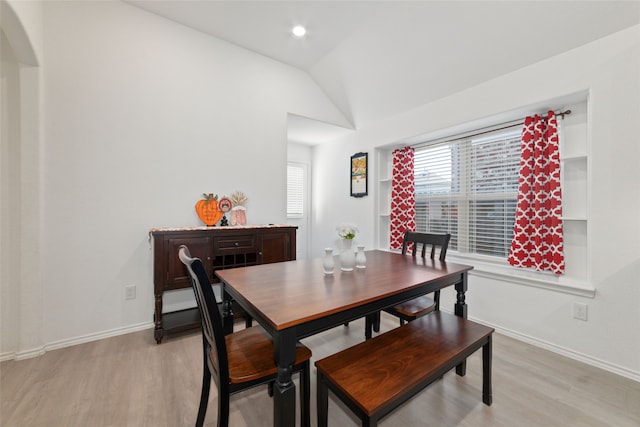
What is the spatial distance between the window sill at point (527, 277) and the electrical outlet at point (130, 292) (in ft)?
11.4

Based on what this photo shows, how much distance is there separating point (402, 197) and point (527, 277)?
5.51 feet

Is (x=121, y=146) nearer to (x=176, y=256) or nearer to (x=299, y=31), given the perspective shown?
(x=176, y=256)

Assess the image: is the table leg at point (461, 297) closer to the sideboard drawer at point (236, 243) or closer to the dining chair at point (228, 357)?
the dining chair at point (228, 357)

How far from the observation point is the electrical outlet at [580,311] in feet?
6.62

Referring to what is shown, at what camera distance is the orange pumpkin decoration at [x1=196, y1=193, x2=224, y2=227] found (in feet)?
9.21

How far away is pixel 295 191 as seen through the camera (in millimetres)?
5051

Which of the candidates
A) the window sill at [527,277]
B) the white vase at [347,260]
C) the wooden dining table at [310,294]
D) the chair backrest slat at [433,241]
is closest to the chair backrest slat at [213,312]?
the wooden dining table at [310,294]

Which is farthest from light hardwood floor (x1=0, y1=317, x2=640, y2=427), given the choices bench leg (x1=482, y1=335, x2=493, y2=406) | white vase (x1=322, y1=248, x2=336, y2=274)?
white vase (x1=322, y1=248, x2=336, y2=274)

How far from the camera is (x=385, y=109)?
3.49 m

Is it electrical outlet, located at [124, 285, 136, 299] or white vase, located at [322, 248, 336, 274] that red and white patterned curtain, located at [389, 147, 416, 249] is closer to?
white vase, located at [322, 248, 336, 274]

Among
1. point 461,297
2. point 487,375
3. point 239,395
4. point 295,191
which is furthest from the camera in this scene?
point 295,191

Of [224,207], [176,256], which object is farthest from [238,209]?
[176,256]

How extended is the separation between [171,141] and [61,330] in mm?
1962

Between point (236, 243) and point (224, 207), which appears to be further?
point (224, 207)
